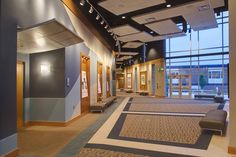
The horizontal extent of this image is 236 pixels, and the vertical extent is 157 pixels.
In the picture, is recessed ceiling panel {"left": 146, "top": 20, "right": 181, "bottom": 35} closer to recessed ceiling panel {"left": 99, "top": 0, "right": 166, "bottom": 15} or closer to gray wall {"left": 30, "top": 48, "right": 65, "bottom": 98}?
recessed ceiling panel {"left": 99, "top": 0, "right": 166, "bottom": 15}

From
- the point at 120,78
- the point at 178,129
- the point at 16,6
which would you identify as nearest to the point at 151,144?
the point at 178,129

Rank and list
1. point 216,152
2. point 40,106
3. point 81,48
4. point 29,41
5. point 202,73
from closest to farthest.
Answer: point 216,152 < point 29,41 < point 40,106 < point 81,48 < point 202,73

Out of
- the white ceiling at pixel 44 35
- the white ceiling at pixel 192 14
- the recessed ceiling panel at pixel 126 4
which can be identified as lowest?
the white ceiling at pixel 44 35

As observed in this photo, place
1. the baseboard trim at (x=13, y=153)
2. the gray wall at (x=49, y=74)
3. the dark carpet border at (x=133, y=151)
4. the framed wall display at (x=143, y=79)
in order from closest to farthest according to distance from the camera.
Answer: the baseboard trim at (x=13, y=153)
the dark carpet border at (x=133, y=151)
the gray wall at (x=49, y=74)
the framed wall display at (x=143, y=79)

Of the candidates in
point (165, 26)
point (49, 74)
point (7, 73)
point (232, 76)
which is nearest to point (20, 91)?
point (49, 74)

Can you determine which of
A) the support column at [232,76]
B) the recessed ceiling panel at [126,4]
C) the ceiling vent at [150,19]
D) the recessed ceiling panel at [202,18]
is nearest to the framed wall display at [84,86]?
the recessed ceiling panel at [126,4]

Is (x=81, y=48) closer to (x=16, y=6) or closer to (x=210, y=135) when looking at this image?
(x=16, y=6)

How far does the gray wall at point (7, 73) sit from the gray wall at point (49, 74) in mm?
2564

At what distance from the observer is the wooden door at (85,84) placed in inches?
325

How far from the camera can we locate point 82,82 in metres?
8.36

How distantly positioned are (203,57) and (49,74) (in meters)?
13.0

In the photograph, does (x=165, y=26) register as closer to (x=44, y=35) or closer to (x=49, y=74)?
(x=49, y=74)

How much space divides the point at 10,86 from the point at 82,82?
4717mm

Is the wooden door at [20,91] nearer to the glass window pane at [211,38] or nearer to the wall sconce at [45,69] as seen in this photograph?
the wall sconce at [45,69]
